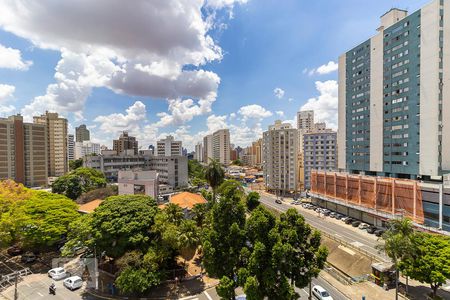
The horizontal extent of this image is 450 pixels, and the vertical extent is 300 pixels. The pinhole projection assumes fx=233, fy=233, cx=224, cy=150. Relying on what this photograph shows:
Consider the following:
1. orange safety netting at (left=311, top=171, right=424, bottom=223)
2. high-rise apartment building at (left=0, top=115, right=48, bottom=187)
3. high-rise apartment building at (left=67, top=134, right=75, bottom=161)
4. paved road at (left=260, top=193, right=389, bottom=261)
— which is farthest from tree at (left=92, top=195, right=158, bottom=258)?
high-rise apartment building at (left=67, top=134, right=75, bottom=161)

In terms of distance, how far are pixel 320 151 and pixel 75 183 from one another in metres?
88.4

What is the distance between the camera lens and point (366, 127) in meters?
63.8

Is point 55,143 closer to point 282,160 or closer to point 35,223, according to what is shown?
point 35,223

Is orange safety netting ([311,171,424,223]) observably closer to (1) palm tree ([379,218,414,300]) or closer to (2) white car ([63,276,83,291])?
(1) palm tree ([379,218,414,300])

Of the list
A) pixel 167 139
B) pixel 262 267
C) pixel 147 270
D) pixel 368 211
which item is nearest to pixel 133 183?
pixel 147 270

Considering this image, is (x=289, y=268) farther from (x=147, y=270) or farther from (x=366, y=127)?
(x=366, y=127)

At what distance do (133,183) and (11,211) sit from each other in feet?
66.1

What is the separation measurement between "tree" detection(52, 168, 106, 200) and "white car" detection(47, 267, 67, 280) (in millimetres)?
40804

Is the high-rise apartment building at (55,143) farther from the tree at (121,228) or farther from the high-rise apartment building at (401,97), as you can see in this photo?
the high-rise apartment building at (401,97)

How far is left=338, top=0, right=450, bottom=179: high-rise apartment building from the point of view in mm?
46031

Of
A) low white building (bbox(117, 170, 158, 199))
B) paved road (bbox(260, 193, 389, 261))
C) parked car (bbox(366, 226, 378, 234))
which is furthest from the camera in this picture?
parked car (bbox(366, 226, 378, 234))

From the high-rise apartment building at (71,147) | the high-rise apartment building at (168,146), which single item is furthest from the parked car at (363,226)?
the high-rise apartment building at (71,147)

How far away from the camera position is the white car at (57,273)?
30.4 metres

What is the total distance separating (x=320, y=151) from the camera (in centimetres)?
9669
